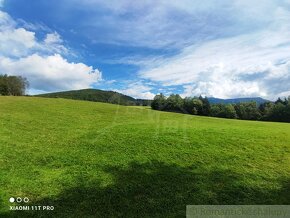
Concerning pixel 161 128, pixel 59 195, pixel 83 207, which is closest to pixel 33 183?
pixel 59 195

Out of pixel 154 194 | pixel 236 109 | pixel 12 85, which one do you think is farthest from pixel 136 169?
pixel 236 109

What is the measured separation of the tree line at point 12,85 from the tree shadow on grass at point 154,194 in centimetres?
10057

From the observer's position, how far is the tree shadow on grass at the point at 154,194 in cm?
1149

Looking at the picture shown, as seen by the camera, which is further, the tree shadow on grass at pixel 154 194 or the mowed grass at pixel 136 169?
the mowed grass at pixel 136 169

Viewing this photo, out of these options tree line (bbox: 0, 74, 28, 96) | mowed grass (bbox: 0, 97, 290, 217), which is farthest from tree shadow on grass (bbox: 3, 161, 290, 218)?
tree line (bbox: 0, 74, 28, 96)

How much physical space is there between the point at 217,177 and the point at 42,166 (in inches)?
347

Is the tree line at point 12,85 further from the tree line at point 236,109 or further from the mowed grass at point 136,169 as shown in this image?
the mowed grass at point 136,169

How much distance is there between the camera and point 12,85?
110m

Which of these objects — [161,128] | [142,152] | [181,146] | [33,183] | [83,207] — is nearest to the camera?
[83,207]

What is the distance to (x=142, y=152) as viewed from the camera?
18.0m

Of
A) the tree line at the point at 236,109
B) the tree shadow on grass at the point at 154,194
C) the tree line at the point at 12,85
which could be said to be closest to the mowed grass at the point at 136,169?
the tree shadow on grass at the point at 154,194

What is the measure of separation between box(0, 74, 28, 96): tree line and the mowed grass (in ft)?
295

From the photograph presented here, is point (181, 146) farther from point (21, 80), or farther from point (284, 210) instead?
point (21, 80)

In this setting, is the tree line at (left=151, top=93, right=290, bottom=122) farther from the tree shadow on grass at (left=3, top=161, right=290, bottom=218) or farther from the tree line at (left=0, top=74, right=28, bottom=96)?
the tree shadow on grass at (left=3, top=161, right=290, bottom=218)
